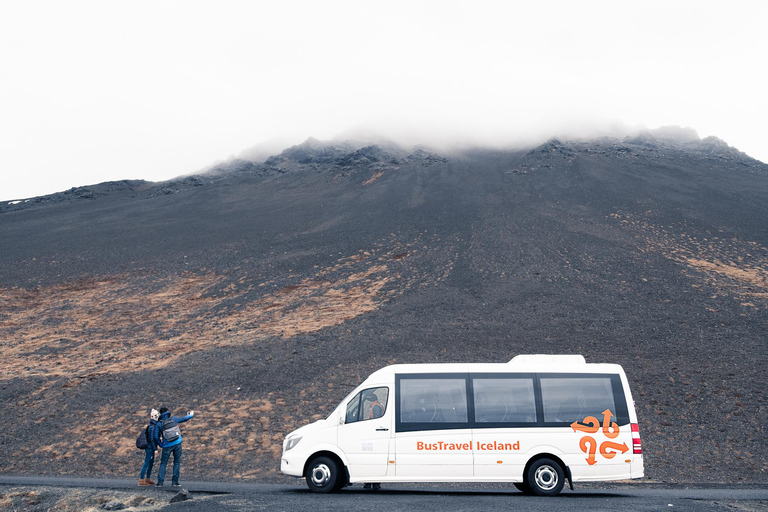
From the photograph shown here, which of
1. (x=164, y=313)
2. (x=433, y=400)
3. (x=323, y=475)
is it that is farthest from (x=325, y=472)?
(x=164, y=313)

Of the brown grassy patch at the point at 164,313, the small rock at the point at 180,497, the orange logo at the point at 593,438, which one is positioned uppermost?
the brown grassy patch at the point at 164,313

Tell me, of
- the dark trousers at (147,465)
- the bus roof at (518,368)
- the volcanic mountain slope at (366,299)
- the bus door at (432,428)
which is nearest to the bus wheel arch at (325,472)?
the bus door at (432,428)

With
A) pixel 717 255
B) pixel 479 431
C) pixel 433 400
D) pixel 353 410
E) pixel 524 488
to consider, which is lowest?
pixel 524 488

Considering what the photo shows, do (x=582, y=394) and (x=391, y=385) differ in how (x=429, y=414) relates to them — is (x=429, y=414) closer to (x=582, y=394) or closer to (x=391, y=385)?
(x=391, y=385)

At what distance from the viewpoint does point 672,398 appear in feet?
67.3

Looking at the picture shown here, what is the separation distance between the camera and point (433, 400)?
11641 millimetres

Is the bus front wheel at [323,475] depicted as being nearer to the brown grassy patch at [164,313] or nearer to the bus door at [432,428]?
the bus door at [432,428]

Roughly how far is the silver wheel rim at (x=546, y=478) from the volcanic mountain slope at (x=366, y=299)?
20.1 feet

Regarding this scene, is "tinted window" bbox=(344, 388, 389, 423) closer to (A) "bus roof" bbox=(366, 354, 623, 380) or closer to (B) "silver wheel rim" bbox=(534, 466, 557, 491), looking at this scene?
(A) "bus roof" bbox=(366, 354, 623, 380)

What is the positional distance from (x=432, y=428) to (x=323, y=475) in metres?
2.48

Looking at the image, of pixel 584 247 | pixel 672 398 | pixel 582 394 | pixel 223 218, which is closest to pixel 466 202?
pixel 584 247

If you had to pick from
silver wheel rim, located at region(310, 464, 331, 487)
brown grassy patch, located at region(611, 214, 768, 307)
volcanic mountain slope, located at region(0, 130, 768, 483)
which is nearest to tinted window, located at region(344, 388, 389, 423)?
silver wheel rim, located at region(310, 464, 331, 487)

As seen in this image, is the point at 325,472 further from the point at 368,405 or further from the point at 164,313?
the point at 164,313

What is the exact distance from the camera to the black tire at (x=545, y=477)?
37.0 ft
